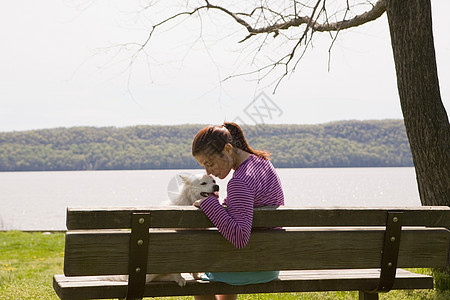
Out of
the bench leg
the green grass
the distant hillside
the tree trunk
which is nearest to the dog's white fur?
the bench leg

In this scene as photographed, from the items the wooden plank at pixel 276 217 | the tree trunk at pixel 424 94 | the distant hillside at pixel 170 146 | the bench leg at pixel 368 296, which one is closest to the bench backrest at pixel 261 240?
the wooden plank at pixel 276 217

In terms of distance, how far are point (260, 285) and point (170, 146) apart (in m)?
53.5

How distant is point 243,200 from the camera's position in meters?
3.29

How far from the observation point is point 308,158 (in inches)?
2464

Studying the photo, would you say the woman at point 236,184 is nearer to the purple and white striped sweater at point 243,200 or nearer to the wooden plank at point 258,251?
the purple and white striped sweater at point 243,200

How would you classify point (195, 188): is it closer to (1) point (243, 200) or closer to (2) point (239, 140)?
(2) point (239, 140)

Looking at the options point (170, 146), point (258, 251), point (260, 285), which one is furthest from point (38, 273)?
point (170, 146)

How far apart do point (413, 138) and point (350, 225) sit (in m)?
2.95

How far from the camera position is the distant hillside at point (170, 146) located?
185 feet

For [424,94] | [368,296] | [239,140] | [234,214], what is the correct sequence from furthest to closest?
[424,94] < [368,296] < [239,140] < [234,214]

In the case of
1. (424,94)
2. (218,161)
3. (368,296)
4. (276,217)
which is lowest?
(368,296)

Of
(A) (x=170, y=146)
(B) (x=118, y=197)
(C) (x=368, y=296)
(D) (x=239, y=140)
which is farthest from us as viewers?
→ (A) (x=170, y=146)

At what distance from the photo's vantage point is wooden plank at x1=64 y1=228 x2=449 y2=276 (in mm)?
3148

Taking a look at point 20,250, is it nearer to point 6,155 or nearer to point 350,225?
point 350,225
